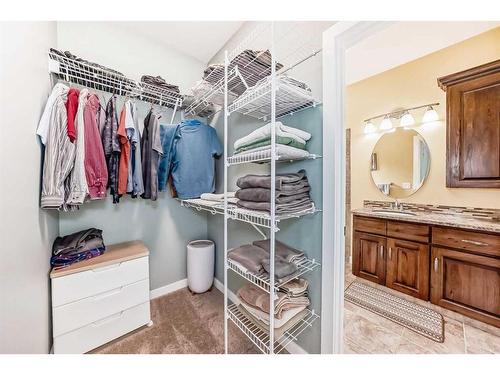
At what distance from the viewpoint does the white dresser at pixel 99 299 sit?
117 centimetres

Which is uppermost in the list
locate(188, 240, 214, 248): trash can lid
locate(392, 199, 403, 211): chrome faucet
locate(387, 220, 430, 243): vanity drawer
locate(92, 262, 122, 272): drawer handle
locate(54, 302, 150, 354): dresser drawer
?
locate(392, 199, 403, 211): chrome faucet

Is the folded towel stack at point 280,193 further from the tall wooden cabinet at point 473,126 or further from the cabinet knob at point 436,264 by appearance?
the tall wooden cabinet at point 473,126

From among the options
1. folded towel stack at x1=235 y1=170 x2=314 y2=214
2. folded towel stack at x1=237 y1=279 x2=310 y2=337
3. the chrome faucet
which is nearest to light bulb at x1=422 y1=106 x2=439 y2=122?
the chrome faucet

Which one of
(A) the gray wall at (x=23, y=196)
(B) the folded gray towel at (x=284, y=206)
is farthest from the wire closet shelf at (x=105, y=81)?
(B) the folded gray towel at (x=284, y=206)

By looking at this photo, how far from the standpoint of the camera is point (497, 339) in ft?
4.53

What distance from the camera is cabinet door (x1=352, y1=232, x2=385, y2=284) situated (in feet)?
6.50

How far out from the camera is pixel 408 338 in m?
1.40

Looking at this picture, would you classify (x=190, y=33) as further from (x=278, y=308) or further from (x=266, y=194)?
(x=278, y=308)

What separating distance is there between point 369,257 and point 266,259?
5.32 ft

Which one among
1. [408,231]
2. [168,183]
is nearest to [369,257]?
[408,231]

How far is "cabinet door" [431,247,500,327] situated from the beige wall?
602 mm

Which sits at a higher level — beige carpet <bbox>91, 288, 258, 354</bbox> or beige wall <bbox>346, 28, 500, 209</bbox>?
beige wall <bbox>346, 28, 500, 209</bbox>

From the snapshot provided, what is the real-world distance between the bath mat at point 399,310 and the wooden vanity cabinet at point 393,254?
0.11 m

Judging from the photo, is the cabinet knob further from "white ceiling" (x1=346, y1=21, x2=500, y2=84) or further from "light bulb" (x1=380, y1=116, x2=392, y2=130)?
"white ceiling" (x1=346, y1=21, x2=500, y2=84)
